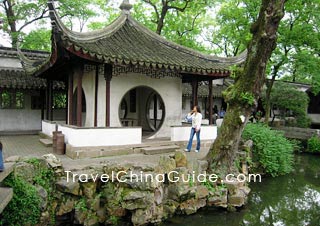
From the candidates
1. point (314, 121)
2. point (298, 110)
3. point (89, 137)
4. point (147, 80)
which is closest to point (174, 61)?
point (147, 80)

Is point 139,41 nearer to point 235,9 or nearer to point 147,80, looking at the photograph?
point 147,80

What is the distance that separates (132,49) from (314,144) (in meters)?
11.3

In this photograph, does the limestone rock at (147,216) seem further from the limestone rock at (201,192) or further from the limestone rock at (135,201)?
the limestone rock at (201,192)

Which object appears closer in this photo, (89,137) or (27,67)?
(89,137)

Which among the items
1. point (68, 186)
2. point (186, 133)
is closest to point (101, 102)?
point (186, 133)

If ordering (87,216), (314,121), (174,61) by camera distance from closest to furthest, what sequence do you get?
(87,216) < (174,61) < (314,121)

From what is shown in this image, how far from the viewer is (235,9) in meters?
16.4

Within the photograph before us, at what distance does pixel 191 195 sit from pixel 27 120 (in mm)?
10556

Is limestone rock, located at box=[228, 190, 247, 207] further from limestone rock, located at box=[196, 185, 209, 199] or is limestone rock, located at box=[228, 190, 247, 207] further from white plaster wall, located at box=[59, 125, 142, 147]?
white plaster wall, located at box=[59, 125, 142, 147]

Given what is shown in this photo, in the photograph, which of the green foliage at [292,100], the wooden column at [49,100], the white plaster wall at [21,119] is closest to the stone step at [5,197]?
the wooden column at [49,100]

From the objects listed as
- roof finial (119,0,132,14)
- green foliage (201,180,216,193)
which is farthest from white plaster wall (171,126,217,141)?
roof finial (119,0,132,14)

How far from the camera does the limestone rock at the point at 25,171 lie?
5.18 m

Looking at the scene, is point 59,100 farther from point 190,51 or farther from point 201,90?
point 201,90

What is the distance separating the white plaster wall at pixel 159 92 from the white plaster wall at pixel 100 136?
0.83 meters
